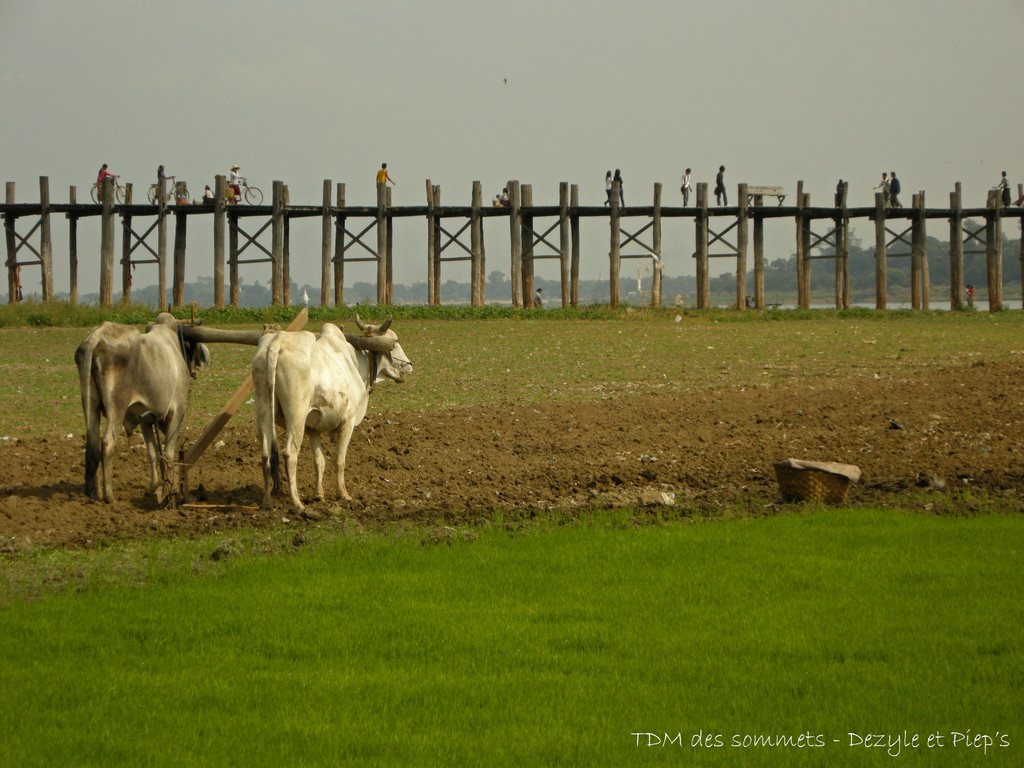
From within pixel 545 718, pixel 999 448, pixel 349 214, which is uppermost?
pixel 349 214

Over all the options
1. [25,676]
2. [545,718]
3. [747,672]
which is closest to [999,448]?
[747,672]

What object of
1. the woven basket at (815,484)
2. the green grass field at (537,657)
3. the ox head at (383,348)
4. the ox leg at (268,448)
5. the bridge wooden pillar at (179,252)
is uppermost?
the bridge wooden pillar at (179,252)

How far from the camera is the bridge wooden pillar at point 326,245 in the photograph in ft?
105

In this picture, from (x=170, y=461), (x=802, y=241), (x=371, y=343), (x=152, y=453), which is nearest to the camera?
(x=170, y=461)

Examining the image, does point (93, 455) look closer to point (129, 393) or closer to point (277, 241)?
point (129, 393)

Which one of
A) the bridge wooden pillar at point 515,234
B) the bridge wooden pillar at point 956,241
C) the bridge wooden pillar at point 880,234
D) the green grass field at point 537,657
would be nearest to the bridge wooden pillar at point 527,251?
the bridge wooden pillar at point 515,234

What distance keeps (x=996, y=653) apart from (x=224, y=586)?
4.72 metres

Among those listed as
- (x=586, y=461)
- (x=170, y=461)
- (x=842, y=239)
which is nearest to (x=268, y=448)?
(x=170, y=461)

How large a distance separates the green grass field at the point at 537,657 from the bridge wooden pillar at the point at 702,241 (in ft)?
84.9

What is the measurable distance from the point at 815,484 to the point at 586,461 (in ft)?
8.86

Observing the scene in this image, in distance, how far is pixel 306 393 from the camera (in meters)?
9.34

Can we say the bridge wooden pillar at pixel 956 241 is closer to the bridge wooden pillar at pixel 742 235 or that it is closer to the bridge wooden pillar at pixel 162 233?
the bridge wooden pillar at pixel 742 235

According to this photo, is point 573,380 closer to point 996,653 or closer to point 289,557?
point 289,557

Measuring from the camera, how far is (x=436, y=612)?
6750 millimetres
